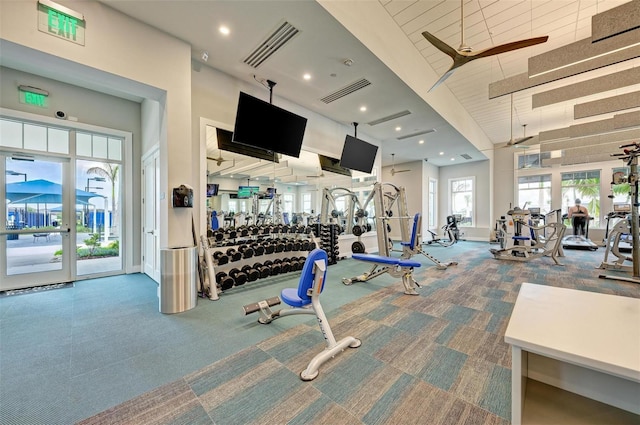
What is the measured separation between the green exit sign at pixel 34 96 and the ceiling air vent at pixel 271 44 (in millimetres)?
3572

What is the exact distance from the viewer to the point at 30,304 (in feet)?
11.2

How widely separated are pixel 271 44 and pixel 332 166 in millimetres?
3512

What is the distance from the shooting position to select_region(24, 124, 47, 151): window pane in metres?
4.24

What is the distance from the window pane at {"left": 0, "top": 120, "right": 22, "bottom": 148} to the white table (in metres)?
6.85

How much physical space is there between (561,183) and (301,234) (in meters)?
11.2

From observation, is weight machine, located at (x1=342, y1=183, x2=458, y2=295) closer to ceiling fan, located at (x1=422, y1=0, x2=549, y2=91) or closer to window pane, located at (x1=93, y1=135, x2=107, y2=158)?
ceiling fan, located at (x1=422, y1=0, x2=549, y2=91)

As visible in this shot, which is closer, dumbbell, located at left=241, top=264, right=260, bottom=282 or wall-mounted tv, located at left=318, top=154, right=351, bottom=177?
dumbbell, located at left=241, top=264, right=260, bottom=282

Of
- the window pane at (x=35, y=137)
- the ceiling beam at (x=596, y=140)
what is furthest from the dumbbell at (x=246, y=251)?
the ceiling beam at (x=596, y=140)

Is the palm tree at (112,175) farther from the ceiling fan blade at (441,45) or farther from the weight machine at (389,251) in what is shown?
the ceiling fan blade at (441,45)

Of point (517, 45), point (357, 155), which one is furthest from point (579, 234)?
point (517, 45)

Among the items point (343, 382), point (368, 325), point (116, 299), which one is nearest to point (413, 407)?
point (343, 382)

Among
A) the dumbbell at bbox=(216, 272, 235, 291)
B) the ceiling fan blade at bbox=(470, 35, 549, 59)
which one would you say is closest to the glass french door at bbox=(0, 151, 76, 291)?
the dumbbell at bbox=(216, 272, 235, 291)

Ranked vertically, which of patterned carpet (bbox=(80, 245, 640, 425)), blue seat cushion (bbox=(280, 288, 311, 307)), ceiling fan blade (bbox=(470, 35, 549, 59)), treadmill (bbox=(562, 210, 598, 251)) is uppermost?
ceiling fan blade (bbox=(470, 35, 549, 59))

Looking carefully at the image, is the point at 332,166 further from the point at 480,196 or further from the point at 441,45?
the point at 480,196
